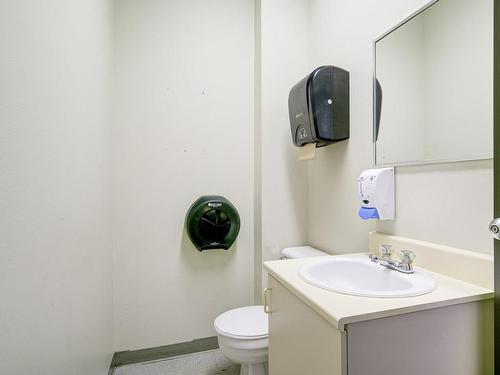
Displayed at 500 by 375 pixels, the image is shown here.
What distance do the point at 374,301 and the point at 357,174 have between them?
3.01 feet

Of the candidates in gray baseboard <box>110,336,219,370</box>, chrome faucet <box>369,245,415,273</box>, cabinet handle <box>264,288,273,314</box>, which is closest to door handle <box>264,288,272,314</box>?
cabinet handle <box>264,288,273,314</box>

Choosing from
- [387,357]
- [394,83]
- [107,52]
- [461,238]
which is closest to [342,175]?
[394,83]

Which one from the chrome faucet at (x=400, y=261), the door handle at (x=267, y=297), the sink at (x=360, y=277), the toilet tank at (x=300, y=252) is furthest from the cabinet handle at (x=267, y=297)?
the toilet tank at (x=300, y=252)

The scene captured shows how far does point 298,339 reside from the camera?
990 millimetres

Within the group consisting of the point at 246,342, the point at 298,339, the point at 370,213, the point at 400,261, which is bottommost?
the point at 246,342

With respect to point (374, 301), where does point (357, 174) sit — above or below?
above

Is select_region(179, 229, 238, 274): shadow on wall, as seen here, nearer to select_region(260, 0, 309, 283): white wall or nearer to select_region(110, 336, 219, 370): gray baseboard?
select_region(260, 0, 309, 283): white wall

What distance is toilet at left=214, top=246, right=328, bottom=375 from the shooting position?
1.46m

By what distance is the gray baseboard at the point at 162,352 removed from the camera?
1.92m

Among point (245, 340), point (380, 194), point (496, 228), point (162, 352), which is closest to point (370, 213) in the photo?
point (380, 194)

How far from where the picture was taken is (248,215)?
7.32ft

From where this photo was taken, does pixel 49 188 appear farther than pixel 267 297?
No

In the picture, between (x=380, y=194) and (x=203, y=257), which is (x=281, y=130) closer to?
(x=380, y=194)

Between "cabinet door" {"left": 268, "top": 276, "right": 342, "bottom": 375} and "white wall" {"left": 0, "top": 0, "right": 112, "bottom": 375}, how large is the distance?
31.3 inches
